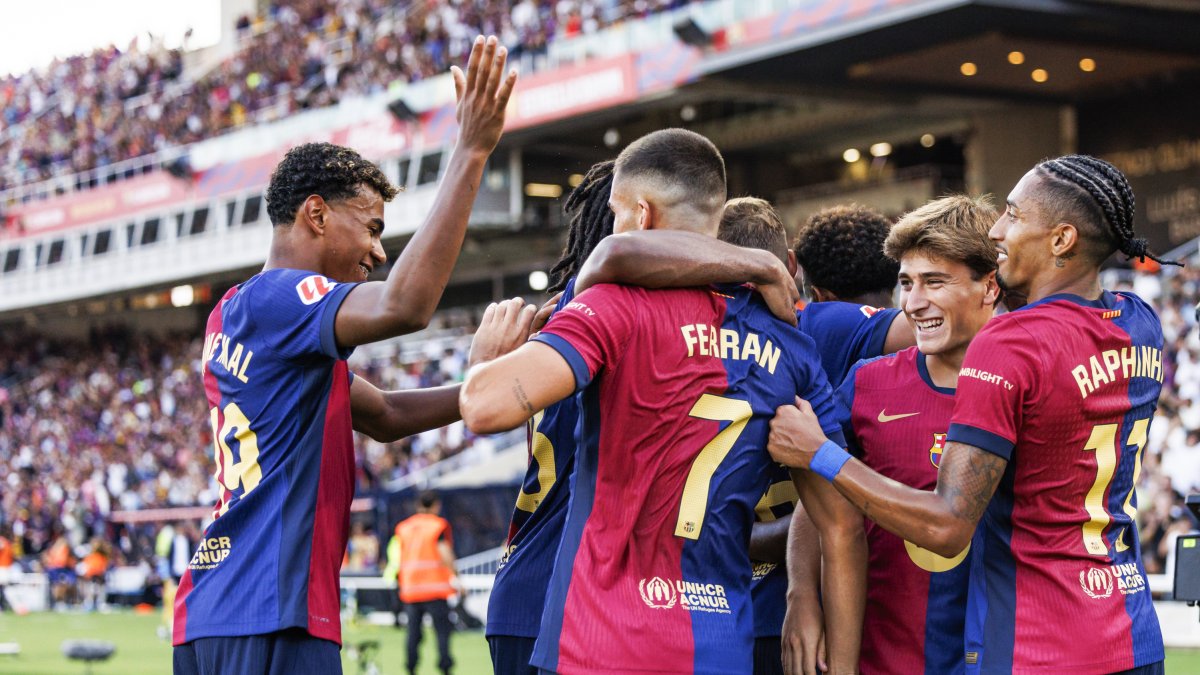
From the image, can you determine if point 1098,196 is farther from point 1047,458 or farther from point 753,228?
point 753,228

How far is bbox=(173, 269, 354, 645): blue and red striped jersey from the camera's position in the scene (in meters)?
3.89

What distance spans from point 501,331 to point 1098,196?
156 centimetres

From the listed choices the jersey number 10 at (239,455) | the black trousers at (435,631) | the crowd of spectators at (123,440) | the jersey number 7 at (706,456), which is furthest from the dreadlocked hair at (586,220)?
the crowd of spectators at (123,440)

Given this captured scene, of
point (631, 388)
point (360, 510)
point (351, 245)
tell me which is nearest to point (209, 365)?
point (351, 245)

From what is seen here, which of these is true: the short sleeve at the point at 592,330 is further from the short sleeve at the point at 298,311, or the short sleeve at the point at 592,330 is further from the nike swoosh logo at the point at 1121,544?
the nike swoosh logo at the point at 1121,544

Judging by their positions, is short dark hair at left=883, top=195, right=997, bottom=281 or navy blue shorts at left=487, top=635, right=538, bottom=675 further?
navy blue shorts at left=487, top=635, right=538, bottom=675

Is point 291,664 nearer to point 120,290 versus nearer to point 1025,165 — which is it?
point 1025,165

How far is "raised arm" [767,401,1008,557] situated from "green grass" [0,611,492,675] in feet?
36.1

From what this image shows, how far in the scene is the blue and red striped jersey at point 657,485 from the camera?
11.2ft

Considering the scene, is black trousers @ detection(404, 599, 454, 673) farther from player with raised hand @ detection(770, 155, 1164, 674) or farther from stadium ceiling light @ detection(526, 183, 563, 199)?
stadium ceiling light @ detection(526, 183, 563, 199)

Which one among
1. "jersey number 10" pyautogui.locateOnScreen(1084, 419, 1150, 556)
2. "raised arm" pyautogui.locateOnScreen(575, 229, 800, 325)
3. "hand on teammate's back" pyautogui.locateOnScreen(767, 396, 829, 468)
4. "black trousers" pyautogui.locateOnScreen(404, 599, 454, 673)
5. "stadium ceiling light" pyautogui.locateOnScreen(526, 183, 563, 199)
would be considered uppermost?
"stadium ceiling light" pyautogui.locateOnScreen(526, 183, 563, 199)

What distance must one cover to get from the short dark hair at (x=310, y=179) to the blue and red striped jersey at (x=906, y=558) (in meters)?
1.56

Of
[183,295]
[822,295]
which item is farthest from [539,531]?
[183,295]

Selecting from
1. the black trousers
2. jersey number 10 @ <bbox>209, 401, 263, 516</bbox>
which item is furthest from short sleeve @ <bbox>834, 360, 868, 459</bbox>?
the black trousers
